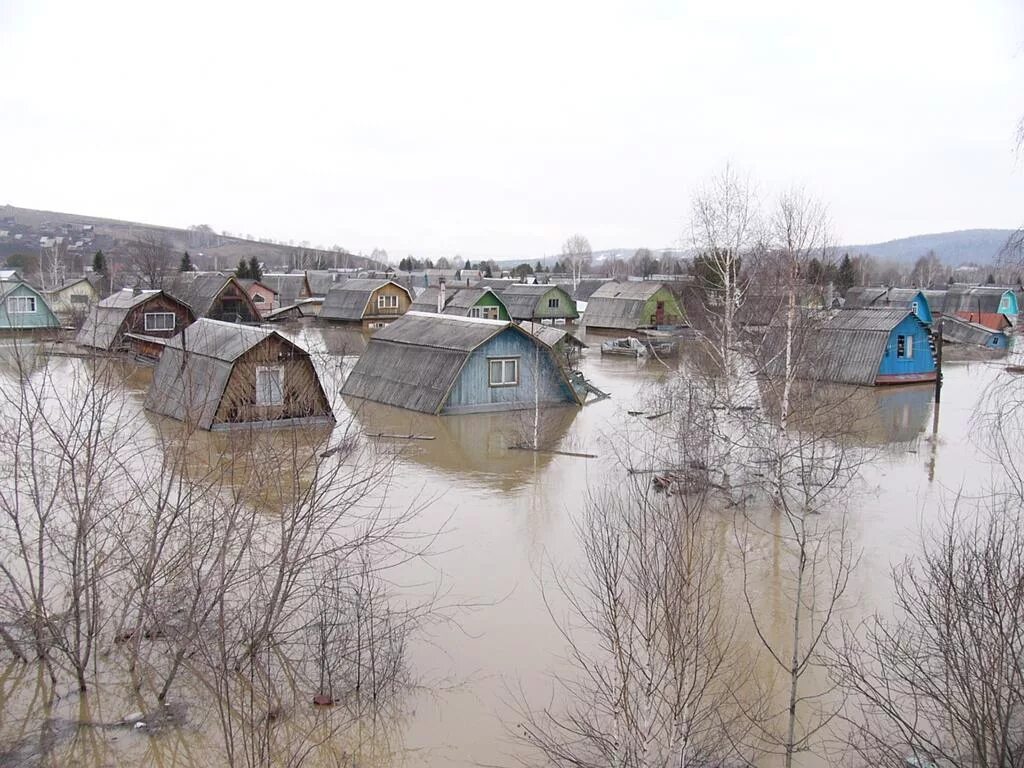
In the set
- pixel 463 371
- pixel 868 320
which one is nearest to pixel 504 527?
pixel 463 371

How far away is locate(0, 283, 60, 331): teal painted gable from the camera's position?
148 feet

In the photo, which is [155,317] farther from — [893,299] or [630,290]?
[893,299]

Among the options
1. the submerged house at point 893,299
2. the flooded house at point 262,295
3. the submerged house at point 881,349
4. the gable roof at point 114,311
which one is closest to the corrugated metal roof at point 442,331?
the submerged house at point 881,349

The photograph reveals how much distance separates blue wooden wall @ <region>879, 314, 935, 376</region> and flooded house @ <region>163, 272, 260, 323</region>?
3444 cm

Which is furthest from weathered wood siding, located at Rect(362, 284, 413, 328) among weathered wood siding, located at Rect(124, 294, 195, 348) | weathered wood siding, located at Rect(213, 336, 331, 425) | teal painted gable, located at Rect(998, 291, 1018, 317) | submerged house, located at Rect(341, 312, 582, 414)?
teal painted gable, located at Rect(998, 291, 1018, 317)

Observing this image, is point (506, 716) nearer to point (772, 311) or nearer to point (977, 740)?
point (977, 740)

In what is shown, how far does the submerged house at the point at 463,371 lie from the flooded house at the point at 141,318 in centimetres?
1368

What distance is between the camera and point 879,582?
14.0 m

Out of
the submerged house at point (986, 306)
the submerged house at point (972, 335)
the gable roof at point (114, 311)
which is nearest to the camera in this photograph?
the gable roof at point (114, 311)

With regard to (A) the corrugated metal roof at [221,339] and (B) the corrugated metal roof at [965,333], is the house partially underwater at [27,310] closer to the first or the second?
(A) the corrugated metal roof at [221,339]

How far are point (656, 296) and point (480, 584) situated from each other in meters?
44.6

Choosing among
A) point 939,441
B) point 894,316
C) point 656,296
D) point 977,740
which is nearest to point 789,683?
point 977,740

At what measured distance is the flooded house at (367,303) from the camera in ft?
190

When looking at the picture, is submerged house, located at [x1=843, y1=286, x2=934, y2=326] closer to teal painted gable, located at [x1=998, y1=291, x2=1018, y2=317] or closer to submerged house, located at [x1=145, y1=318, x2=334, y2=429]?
teal painted gable, located at [x1=998, y1=291, x2=1018, y2=317]
